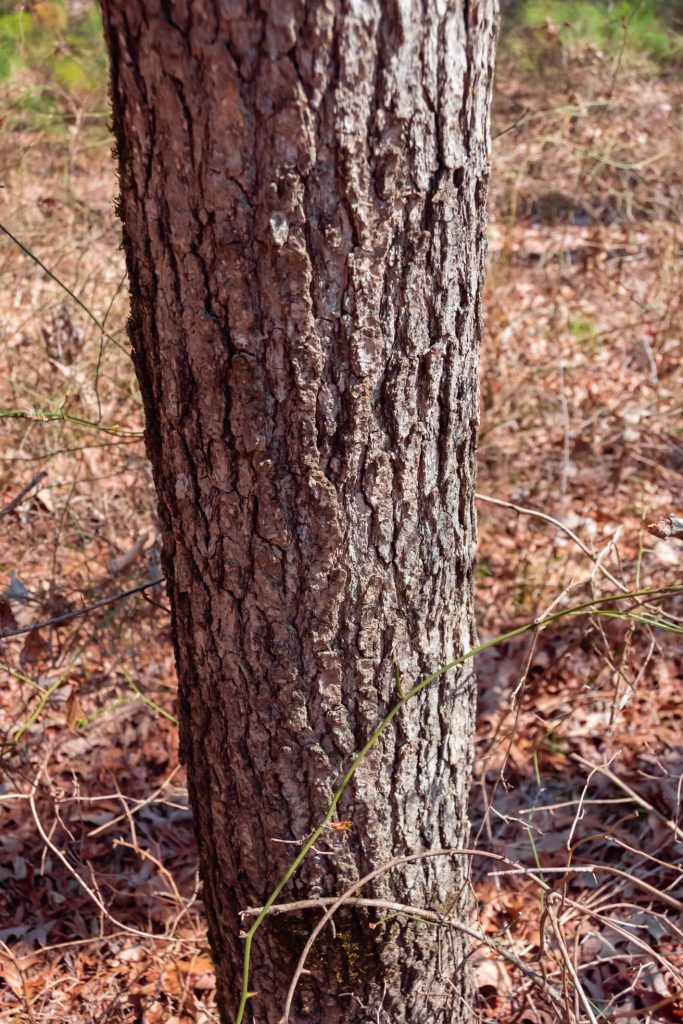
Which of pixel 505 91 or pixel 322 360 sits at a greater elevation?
pixel 505 91

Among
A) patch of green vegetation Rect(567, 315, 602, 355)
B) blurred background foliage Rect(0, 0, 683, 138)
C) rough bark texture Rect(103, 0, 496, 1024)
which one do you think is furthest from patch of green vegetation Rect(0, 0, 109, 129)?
rough bark texture Rect(103, 0, 496, 1024)

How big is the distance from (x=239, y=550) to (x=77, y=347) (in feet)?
10.7

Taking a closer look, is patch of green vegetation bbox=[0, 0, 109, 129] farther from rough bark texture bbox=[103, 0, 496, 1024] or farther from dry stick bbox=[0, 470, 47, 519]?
rough bark texture bbox=[103, 0, 496, 1024]

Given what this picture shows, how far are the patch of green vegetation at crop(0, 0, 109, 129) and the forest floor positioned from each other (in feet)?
0.72

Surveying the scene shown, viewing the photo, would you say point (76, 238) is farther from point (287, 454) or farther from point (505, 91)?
point (505, 91)

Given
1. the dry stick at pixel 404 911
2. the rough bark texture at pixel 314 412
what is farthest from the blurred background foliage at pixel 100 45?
the dry stick at pixel 404 911

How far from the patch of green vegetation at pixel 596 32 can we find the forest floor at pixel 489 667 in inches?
50.6

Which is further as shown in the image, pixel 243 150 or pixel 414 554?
pixel 414 554

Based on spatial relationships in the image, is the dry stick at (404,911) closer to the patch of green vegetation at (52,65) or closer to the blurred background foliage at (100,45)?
the blurred background foliage at (100,45)

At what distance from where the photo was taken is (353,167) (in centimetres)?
111

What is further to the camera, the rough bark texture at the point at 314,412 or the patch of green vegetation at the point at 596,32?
the patch of green vegetation at the point at 596,32

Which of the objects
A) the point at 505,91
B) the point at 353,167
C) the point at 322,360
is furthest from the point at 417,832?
the point at 505,91

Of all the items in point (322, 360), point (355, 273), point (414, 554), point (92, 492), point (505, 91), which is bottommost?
point (92, 492)

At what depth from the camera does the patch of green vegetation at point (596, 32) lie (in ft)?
21.4
